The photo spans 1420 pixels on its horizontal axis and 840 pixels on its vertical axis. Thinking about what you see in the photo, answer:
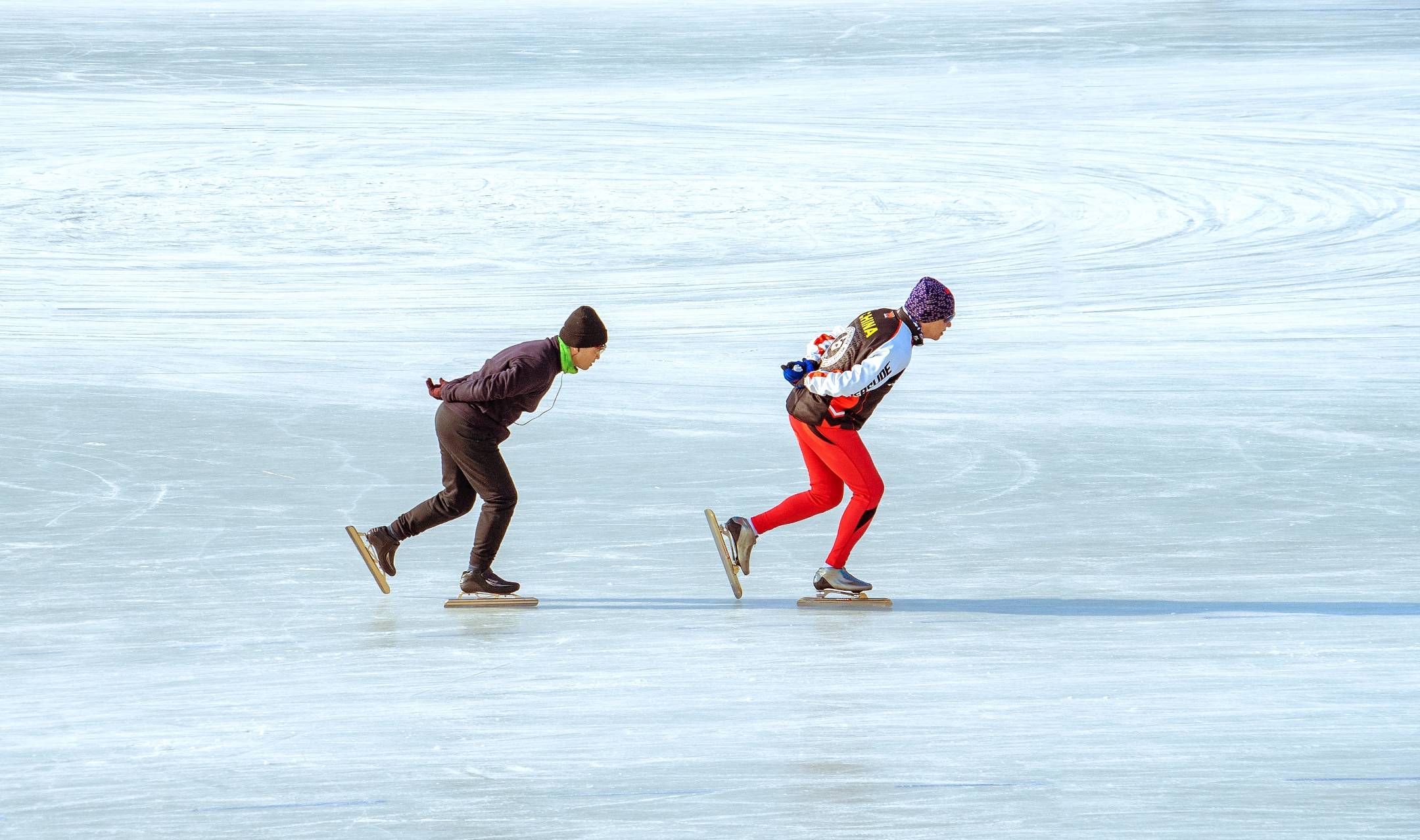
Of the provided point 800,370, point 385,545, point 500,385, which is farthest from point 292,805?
point 800,370

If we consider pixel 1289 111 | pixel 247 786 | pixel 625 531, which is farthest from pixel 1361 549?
pixel 1289 111

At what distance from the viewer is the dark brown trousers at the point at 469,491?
691 centimetres

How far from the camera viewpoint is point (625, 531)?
8445 mm

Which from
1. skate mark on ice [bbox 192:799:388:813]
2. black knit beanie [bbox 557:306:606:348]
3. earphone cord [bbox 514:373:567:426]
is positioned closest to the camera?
skate mark on ice [bbox 192:799:388:813]

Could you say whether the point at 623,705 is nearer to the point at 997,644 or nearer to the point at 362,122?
the point at 997,644

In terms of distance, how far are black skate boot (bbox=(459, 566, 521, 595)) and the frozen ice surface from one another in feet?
0.45

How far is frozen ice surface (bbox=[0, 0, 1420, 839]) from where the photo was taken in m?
5.29

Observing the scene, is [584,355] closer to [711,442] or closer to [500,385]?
[500,385]

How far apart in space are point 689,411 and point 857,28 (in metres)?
18.3

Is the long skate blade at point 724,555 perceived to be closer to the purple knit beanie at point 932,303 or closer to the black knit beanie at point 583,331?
the black knit beanie at point 583,331

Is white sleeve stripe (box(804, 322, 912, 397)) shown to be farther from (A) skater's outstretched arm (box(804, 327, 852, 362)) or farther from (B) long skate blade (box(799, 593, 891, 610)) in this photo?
(B) long skate blade (box(799, 593, 891, 610))

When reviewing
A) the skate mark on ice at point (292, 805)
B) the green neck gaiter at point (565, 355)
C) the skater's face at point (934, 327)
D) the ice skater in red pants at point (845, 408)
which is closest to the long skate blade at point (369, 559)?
the green neck gaiter at point (565, 355)

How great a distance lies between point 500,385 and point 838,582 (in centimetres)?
158

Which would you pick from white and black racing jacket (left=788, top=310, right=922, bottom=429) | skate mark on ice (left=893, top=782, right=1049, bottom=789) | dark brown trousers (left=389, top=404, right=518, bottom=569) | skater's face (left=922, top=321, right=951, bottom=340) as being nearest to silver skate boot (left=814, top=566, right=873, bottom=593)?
white and black racing jacket (left=788, top=310, right=922, bottom=429)
